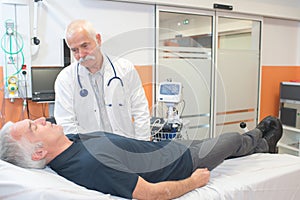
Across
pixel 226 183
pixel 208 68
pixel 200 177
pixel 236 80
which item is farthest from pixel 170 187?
pixel 236 80

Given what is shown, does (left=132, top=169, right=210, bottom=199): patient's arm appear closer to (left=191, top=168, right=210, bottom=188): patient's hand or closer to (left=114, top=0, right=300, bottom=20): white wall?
(left=191, top=168, right=210, bottom=188): patient's hand

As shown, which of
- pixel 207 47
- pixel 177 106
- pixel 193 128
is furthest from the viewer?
pixel 207 47

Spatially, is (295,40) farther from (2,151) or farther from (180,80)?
(2,151)

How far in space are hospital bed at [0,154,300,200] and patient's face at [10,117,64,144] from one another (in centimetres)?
15

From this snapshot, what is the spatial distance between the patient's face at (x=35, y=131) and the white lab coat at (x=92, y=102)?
16.4 inches

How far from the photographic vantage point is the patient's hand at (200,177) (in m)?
1.55

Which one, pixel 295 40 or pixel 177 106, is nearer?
pixel 177 106

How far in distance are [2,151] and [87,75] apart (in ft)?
2.36

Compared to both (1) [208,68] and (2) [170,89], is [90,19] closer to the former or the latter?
(2) [170,89]

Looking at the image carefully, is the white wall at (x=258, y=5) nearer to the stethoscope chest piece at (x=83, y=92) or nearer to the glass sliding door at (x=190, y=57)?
the glass sliding door at (x=190, y=57)

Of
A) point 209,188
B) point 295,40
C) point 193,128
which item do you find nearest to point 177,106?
point 193,128

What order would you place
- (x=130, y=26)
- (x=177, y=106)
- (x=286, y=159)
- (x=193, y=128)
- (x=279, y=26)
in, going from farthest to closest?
(x=279, y=26), (x=130, y=26), (x=193, y=128), (x=177, y=106), (x=286, y=159)

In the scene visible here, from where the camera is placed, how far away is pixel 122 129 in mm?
2014

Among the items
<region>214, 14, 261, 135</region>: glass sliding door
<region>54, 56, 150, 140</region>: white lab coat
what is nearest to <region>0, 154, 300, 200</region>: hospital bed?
<region>54, 56, 150, 140</region>: white lab coat
